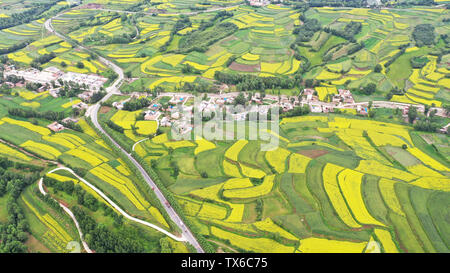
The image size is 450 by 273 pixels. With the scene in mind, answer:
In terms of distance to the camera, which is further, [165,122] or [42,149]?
[165,122]

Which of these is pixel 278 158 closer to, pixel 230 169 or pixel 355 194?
pixel 230 169

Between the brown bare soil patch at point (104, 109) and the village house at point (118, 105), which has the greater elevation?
the village house at point (118, 105)

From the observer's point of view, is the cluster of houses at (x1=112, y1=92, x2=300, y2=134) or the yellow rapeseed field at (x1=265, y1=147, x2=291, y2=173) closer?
the yellow rapeseed field at (x1=265, y1=147, x2=291, y2=173)

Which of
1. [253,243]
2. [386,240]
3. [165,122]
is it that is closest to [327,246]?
[386,240]

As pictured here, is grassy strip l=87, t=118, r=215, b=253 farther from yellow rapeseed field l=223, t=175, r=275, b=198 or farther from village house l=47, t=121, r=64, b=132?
village house l=47, t=121, r=64, b=132

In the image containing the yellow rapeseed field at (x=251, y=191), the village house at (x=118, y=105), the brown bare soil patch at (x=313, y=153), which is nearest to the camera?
the yellow rapeseed field at (x=251, y=191)

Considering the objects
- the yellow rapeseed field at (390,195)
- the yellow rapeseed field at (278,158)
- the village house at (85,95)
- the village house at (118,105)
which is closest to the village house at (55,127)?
the village house at (85,95)

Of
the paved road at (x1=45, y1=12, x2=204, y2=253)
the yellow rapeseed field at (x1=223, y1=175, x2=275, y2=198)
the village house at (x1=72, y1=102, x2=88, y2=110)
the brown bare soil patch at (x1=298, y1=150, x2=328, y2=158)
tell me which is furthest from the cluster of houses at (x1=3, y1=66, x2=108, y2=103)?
the brown bare soil patch at (x1=298, y1=150, x2=328, y2=158)

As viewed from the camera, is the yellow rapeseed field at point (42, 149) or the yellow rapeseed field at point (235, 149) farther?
the yellow rapeseed field at point (42, 149)

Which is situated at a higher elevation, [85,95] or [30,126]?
[85,95]

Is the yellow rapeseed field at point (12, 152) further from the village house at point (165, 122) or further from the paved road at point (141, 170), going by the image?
the village house at point (165, 122)

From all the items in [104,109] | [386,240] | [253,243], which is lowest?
[253,243]
